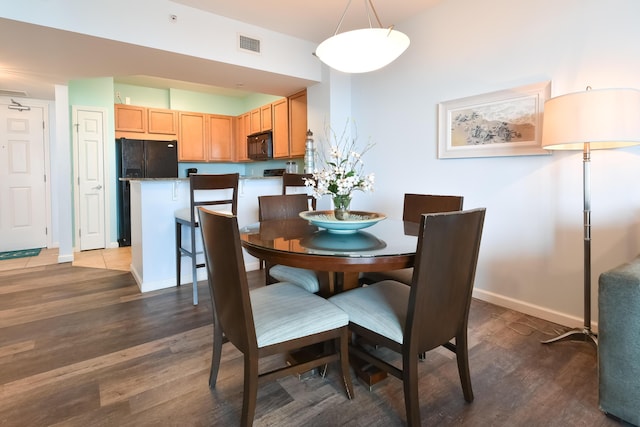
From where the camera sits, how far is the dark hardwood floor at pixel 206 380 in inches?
58.4

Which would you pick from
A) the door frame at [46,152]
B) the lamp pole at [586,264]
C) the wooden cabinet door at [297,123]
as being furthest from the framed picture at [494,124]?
the door frame at [46,152]

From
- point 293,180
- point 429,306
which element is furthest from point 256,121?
point 429,306

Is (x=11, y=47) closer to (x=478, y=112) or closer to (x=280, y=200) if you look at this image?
(x=280, y=200)

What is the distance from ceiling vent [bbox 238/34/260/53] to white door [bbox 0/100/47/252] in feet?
11.1

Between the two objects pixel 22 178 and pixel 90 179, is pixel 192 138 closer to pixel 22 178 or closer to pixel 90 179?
pixel 90 179

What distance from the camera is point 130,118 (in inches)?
211

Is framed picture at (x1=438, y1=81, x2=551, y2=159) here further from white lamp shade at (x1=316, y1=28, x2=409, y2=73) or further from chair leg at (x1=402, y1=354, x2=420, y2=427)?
chair leg at (x1=402, y1=354, x2=420, y2=427)

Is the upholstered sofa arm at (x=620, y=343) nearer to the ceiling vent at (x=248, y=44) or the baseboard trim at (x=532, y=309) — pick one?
the baseboard trim at (x=532, y=309)

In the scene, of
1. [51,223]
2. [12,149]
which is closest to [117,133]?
[12,149]

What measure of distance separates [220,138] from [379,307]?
5.48 meters

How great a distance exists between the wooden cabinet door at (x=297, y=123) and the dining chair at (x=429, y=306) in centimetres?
308

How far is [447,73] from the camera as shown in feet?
9.82

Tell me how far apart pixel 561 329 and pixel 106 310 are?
10.9 ft

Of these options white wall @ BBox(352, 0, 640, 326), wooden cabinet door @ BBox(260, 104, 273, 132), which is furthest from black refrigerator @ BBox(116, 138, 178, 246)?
white wall @ BBox(352, 0, 640, 326)
